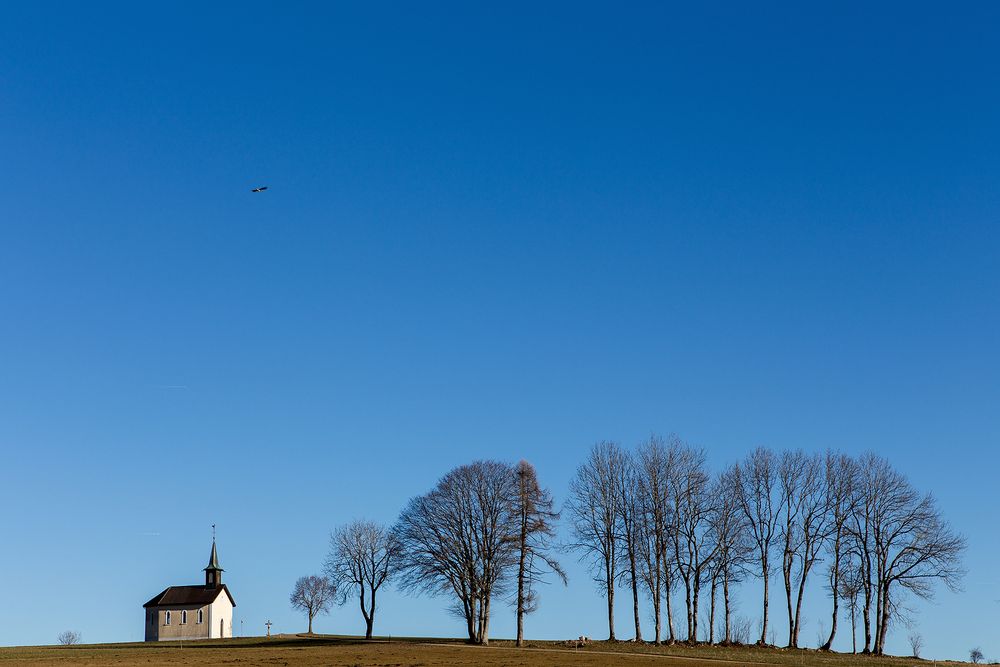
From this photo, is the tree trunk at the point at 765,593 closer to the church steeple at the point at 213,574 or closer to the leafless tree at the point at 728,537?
the leafless tree at the point at 728,537

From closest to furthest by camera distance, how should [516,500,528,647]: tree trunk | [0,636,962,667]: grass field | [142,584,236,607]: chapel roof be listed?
[0,636,962,667]: grass field
[516,500,528,647]: tree trunk
[142,584,236,607]: chapel roof

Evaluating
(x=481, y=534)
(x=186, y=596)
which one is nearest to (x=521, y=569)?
(x=481, y=534)

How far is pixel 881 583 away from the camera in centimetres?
7250

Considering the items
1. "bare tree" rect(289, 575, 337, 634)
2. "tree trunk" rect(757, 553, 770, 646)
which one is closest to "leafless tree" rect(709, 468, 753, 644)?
"tree trunk" rect(757, 553, 770, 646)

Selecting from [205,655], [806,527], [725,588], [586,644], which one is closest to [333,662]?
[205,655]

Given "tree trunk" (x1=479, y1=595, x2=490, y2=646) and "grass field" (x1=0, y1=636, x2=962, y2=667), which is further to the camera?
"tree trunk" (x1=479, y1=595, x2=490, y2=646)

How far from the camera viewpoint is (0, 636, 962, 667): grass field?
190 feet

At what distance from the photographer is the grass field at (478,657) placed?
57894 millimetres

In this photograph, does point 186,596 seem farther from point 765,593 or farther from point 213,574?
point 765,593

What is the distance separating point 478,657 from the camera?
62375 millimetres

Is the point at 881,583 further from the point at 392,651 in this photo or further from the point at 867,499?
the point at 392,651

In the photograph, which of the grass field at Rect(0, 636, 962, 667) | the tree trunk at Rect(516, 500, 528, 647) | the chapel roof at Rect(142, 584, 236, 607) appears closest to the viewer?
the grass field at Rect(0, 636, 962, 667)

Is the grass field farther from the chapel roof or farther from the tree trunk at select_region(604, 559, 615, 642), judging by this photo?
the chapel roof

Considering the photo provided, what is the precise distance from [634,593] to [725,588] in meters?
6.23
